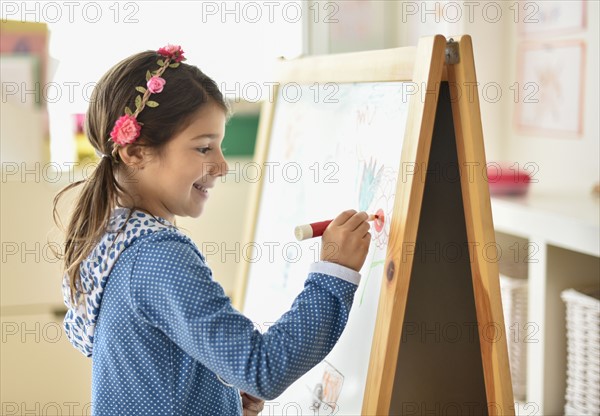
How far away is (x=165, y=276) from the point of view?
37.0 inches

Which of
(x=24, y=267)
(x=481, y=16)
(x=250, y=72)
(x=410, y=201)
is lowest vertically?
(x=24, y=267)

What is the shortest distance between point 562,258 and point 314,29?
1143 millimetres

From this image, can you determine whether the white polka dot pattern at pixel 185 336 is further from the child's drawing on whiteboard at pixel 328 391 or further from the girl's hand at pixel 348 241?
the child's drawing on whiteboard at pixel 328 391

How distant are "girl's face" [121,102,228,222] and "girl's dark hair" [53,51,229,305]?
0.04 feet

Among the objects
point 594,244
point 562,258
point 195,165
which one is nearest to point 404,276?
point 195,165

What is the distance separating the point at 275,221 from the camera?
1.68 meters

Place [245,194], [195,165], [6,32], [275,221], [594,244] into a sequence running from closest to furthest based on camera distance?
[195,165] < [594,244] < [275,221] < [6,32] < [245,194]

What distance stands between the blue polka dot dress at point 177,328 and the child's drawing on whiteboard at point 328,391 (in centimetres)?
23

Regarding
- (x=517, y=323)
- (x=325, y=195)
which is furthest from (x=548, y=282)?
(x=325, y=195)

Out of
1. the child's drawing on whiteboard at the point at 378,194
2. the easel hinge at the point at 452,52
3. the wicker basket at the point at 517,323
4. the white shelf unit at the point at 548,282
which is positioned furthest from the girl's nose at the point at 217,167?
the wicker basket at the point at 517,323

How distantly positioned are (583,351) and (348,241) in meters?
0.82

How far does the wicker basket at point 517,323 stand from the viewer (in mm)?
1969

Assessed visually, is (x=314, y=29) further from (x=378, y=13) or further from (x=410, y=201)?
(x=410, y=201)

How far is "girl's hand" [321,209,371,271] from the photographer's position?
1.02 metres
